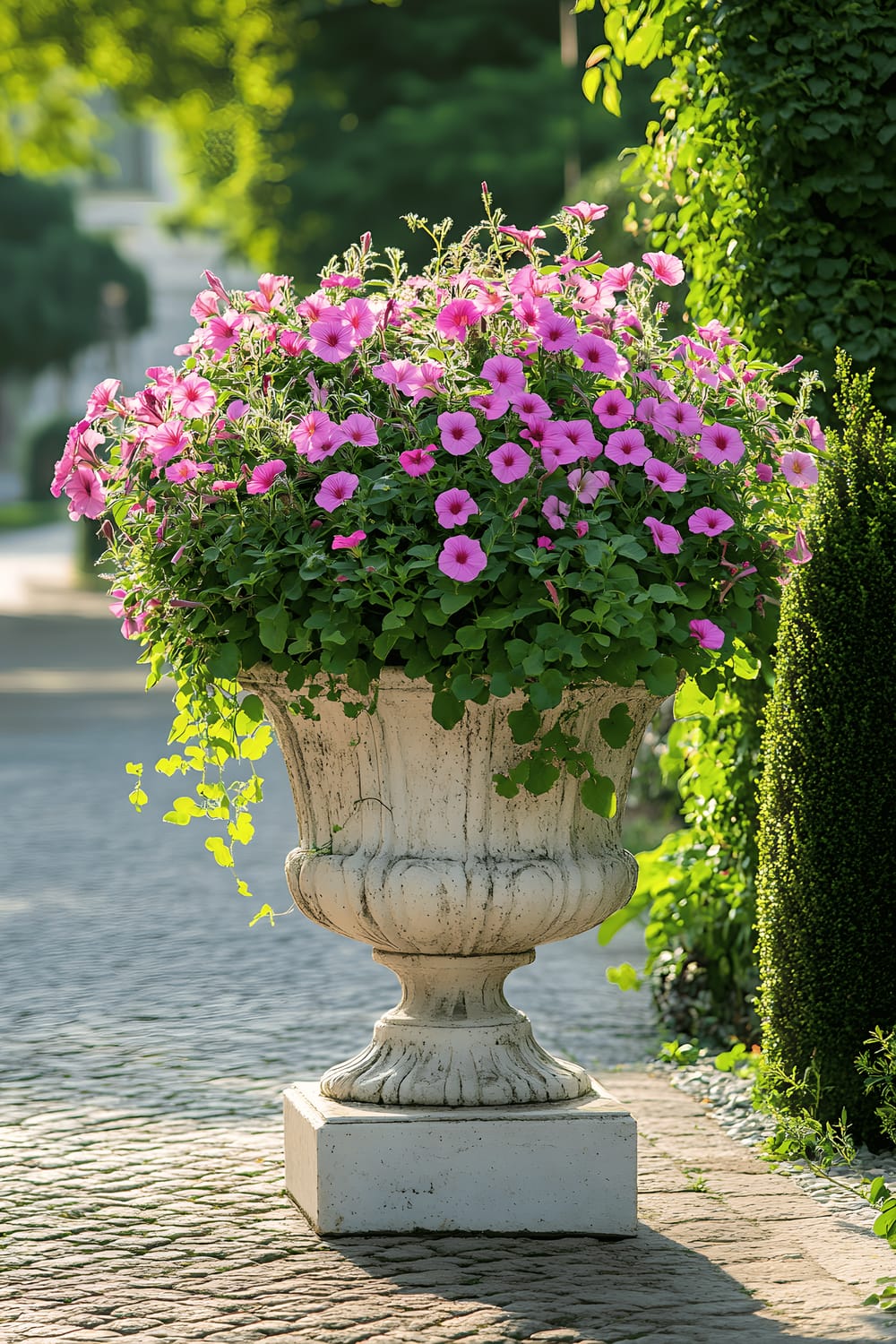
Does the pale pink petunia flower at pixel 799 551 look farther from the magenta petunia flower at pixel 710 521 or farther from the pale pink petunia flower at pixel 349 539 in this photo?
the pale pink petunia flower at pixel 349 539

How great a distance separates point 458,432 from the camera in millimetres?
3756

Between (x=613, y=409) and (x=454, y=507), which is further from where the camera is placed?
(x=613, y=409)

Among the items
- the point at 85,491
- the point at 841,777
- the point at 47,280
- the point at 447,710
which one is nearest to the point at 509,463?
the point at 447,710

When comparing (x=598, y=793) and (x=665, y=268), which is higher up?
(x=665, y=268)

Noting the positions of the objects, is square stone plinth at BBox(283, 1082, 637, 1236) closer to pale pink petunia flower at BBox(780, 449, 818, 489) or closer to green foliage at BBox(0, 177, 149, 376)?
pale pink petunia flower at BBox(780, 449, 818, 489)

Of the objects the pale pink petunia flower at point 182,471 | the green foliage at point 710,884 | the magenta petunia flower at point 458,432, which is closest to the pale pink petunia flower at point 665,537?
the magenta petunia flower at point 458,432

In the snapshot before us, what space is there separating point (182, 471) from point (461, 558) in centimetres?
63

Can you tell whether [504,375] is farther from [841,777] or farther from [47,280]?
[47,280]

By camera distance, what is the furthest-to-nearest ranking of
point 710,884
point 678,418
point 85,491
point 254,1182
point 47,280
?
point 47,280 → point 710,884 → point 254,1182 → point 85,491 → point 678,418

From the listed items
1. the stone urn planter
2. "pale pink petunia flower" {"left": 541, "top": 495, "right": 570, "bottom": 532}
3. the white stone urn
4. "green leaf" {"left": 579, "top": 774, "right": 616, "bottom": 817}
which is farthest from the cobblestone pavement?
"pale pink petunia flower" {"left": 541, "top": 495, "right": 570, "bottom": 532}

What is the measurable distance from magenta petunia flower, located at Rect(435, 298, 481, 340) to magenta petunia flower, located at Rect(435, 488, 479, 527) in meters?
0.40

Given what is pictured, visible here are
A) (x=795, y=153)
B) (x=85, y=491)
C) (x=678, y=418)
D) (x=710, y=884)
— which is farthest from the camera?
(x=710, y=884)

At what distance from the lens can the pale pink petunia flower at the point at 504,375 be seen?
12.5 ft

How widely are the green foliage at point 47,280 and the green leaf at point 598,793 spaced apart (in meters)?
57.8
